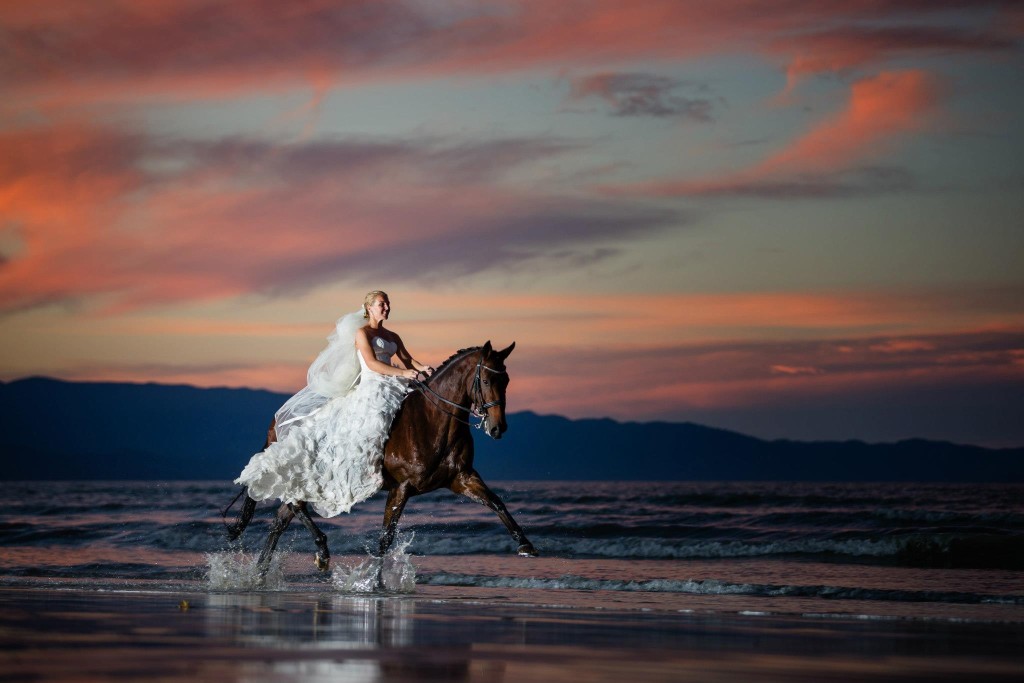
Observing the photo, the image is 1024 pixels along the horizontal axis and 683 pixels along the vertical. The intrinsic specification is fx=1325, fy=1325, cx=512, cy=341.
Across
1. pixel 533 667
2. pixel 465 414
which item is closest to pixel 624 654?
pixel 533 667

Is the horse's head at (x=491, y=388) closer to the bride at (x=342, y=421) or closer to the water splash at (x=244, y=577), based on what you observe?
the bride at (x=342, y=421)

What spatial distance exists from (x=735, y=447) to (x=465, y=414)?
126148mm

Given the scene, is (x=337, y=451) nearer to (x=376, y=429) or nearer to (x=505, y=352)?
(x=376, y=429)

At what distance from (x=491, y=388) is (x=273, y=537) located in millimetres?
3857

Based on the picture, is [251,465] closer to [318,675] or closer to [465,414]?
[465,414]

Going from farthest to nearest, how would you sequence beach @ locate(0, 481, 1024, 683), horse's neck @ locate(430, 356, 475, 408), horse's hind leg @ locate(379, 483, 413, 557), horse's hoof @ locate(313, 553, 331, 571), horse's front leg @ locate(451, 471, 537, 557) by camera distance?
horse's hoof @ locate(313, 553, 331, 571) → horse's hind leg @ locate(379, 483, 413, 557) → horse's neck @ locate(430, 356, 475, 408) → horse's front leg @ locate(451, 471, 537, 557) → beach @ locate(0, 481, 1024, 683)

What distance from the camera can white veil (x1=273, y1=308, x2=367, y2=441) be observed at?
1449 centimetres

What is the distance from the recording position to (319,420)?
48.6ft

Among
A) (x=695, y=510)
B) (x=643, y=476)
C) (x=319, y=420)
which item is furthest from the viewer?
(x=643, y=476)

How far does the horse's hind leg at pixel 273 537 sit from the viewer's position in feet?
50.1

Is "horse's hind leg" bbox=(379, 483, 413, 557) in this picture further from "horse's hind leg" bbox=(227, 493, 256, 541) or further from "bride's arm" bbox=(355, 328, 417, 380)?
"horse's hind leg" bbox=(227, 493, 256, 541)

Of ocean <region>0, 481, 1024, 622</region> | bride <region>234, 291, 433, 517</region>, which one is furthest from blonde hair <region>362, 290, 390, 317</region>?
ocean <region>0, 481, 1024, 622</region>

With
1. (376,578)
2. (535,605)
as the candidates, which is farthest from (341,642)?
(376,578)

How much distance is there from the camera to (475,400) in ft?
44.2
